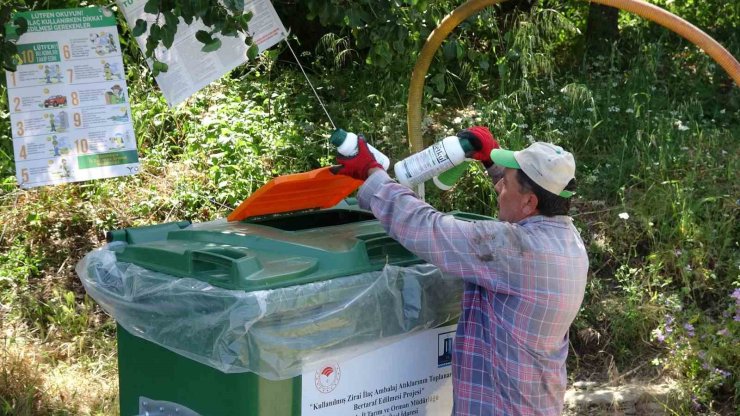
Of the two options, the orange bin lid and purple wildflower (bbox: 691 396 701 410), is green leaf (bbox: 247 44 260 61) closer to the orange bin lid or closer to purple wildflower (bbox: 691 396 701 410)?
the orange bin lid

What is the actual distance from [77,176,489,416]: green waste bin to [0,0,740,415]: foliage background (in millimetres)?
1167

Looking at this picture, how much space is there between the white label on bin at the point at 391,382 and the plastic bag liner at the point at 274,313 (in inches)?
Result: 1.3

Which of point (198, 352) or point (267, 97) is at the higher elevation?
point (267, 97)

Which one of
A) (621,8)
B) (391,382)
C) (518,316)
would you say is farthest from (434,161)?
(621,8)

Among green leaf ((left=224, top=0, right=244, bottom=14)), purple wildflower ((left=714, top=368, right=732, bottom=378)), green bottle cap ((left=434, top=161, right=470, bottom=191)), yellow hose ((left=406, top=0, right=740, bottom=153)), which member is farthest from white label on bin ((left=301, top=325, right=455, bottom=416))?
purple wildflower ((left=714, top=368, right=732, bottom=378))

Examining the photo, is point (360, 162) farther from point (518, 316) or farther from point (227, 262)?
point (518, 316)

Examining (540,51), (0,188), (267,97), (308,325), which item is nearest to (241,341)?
(308,325)

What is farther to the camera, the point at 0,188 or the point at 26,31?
the point at 0,188

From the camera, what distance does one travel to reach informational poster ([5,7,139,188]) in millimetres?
3285

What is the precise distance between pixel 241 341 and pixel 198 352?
18 centimetres

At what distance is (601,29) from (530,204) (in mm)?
4386

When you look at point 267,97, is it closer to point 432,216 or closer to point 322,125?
point 322,125

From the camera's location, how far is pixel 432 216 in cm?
210

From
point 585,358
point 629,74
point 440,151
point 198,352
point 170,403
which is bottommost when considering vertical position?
point 585,358
